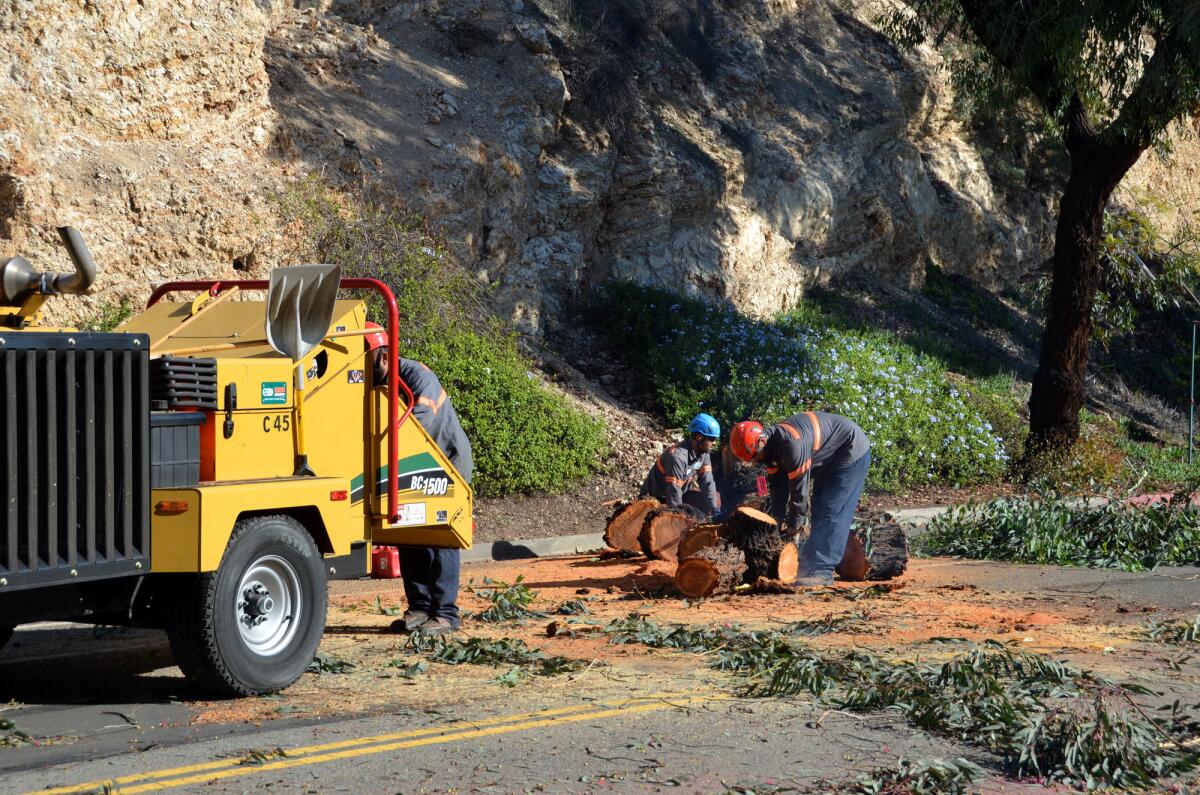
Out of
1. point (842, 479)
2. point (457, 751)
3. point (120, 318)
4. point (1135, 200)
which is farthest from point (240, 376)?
point (1135, 200)

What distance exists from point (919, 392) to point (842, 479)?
9.47 m

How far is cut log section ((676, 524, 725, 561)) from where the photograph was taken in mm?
10711

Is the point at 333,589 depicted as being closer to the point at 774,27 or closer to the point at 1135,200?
the point at 774,27

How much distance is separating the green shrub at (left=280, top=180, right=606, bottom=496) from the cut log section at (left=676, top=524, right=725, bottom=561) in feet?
15.1

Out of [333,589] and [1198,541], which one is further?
[1198,541]

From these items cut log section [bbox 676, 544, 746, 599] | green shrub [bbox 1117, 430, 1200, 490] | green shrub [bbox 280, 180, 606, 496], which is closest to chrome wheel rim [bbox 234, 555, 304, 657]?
cut log section [bbox 676, 544, 746, 599]

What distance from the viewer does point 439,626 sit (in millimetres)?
8781

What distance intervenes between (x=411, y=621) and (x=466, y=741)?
298 cm

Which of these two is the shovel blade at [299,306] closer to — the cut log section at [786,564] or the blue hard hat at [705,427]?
the cut log section at [786,564]

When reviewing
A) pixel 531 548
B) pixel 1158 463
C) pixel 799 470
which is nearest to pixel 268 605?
pixel 799 470

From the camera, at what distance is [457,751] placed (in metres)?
5.74

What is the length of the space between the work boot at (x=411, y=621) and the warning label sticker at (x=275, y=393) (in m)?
2.21

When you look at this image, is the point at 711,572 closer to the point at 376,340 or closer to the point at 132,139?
the point at 376,340

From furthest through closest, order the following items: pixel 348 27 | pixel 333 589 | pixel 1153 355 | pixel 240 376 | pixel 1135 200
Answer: pixel 1135 200
pixel 1153 355
pixel 348 27
pixel 333 589
pixel 240 376
